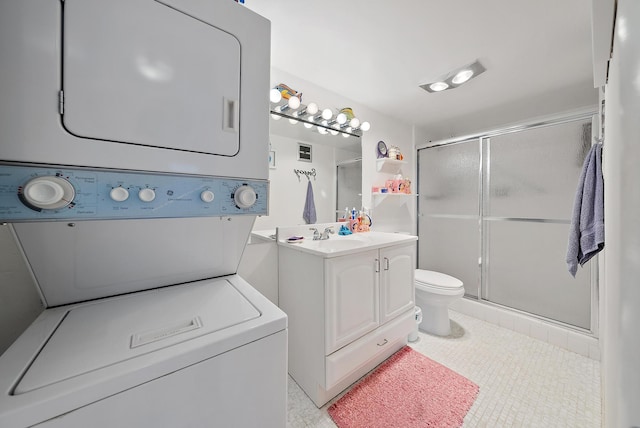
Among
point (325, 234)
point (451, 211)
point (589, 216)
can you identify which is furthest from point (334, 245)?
point (451, 211)

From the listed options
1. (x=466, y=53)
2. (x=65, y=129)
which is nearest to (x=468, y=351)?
(x=466, y=53)

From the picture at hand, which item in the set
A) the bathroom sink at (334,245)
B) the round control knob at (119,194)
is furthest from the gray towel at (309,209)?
the round control knob at (119,194)

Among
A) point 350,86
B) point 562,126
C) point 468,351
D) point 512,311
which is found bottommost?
point 468,351

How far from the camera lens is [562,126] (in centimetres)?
204

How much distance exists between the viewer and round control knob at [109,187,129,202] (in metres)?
0.62

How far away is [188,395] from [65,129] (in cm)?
72

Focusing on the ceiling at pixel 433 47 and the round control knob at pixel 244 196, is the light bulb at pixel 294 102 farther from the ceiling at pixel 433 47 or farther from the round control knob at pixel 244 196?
the round control knob at pixel 244 196

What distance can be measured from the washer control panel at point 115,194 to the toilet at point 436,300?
74.9 inches

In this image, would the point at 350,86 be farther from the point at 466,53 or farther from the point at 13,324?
the point at 13,324

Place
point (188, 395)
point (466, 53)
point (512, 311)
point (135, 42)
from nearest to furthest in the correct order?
point (188, 395) < point (135, 42) < point (466, 53) < point (512, 311)

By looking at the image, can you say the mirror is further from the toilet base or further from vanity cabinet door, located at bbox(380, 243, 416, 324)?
the toilet base

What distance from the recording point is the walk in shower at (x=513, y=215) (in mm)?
2014

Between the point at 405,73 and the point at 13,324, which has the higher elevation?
the point at 405,73

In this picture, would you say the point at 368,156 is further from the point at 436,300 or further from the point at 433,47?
the point at 436,300
